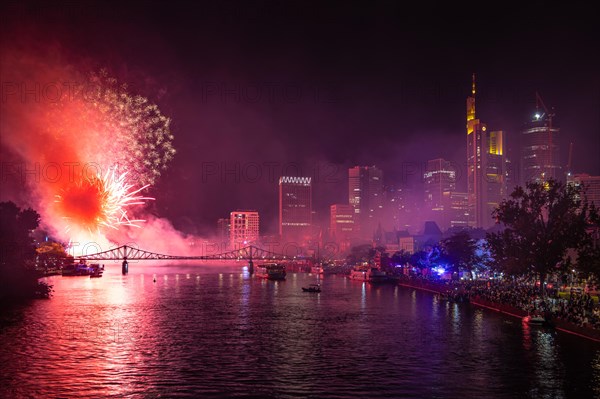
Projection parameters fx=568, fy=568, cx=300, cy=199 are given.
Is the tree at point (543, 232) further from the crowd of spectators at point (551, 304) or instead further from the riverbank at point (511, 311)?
the riverbank at point (511, 311)

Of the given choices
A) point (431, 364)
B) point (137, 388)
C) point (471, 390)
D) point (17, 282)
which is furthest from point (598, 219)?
point (17, 282)

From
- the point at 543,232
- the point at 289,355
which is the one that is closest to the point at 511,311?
the point at 543,232

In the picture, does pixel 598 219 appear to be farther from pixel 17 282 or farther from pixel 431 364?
pixel 17 282

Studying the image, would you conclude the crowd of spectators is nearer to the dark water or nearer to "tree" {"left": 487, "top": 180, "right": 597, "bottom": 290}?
the dark water

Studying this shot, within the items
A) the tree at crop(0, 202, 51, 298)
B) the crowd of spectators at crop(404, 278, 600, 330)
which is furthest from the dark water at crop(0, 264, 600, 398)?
the tree at crop(0, 202, 51, 298)

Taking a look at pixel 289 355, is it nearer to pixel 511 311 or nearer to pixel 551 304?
pixel 511 311
